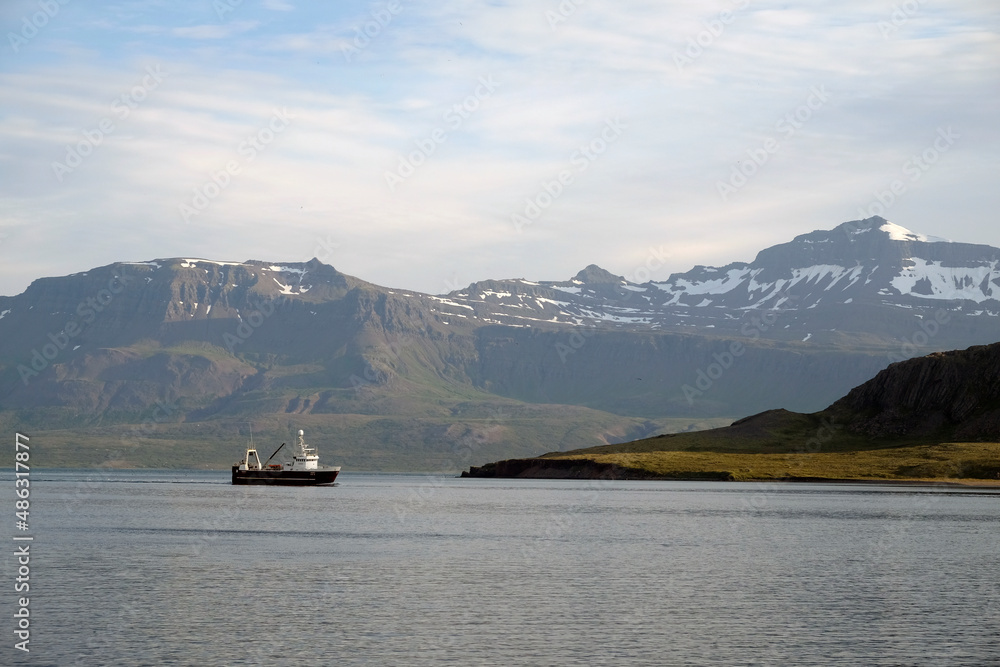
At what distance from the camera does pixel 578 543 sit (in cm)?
9181

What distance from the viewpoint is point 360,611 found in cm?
5625

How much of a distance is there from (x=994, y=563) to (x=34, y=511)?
347 feet

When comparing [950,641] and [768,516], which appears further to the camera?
[768,516]

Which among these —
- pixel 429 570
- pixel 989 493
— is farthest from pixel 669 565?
pixel 989 493

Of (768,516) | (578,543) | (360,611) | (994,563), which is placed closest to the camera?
(360,611)

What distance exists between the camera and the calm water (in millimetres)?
47156

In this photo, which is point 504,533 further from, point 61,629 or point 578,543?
point 61,629

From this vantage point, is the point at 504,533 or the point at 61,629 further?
the point at 504,533

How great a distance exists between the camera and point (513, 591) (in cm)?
6331

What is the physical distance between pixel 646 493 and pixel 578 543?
332 ft

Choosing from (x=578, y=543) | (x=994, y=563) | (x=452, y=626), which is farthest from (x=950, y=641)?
(x=578, y=543)

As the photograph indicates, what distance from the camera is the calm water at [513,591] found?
47.2m

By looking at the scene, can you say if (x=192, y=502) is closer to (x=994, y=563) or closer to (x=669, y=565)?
(x=669, y=565)

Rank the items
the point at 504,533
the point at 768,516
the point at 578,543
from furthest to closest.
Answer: the point at 768,516 < the point at 504,533 < the point at 578,543
